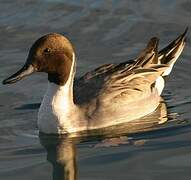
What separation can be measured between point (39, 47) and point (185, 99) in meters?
2.16

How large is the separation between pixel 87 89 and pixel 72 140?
67cm

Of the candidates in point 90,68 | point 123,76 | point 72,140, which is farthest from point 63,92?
point 90,68

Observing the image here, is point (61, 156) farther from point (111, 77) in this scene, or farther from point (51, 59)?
point (111, 77)

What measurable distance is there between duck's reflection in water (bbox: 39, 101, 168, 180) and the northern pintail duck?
0.08m

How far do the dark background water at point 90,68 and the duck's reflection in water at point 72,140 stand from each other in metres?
0.04

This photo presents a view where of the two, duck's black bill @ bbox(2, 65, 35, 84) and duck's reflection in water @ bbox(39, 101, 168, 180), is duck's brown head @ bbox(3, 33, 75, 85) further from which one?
duck's reflection in water @ bbox(39, 101, 168, 180)

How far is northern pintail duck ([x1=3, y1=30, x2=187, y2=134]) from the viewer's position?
9.47 metres

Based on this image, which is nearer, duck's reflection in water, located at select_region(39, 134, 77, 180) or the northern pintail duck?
duck's reflection in water, located at select_region(39, 134, 77, 180)

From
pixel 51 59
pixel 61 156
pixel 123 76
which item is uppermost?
pixel 51 59

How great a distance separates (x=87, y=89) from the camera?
10016 millimetres

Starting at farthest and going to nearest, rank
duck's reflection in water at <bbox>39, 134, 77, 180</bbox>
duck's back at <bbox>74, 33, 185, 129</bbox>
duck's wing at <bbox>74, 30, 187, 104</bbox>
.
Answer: duck's wing at <bbox>74, 30, 187, 104</bbox> < duck's back at <bbox>74, 33, 185, 129</bbox> < duck's reflection in water at <bbox>39, 134, 77, 180</bbox>

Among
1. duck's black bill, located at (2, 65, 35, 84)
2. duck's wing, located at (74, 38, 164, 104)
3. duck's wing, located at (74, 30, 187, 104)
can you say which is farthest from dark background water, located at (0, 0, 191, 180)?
duck's black bill, located at (2, 65, 35, 84)

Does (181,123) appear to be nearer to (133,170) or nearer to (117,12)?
(133,170)

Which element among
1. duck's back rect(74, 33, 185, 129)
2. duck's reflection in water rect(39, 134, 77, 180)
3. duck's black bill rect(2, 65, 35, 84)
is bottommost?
duck's reflection in water rect(39, 134, 77, 180)
